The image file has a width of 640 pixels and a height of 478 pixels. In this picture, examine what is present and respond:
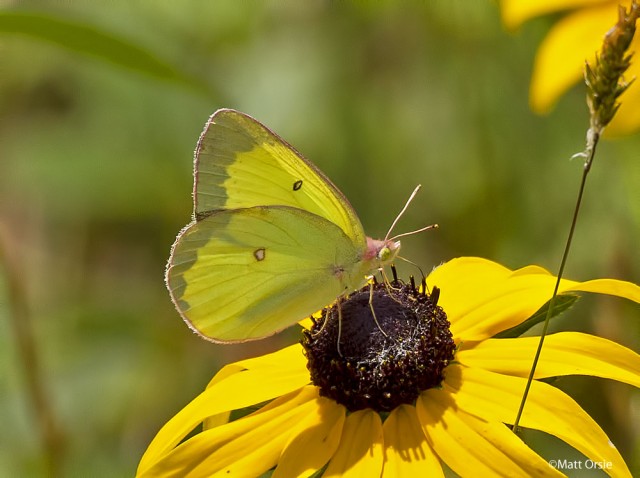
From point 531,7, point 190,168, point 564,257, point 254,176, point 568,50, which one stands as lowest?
point 564,257

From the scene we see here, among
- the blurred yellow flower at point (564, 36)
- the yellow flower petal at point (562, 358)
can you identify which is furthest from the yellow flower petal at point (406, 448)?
the blurred yellow flower at point (564, 36)

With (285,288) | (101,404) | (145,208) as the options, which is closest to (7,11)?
(285,288)

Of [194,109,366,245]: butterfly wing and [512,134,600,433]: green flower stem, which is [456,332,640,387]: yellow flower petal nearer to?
[512,134,600,433]: green flower stem

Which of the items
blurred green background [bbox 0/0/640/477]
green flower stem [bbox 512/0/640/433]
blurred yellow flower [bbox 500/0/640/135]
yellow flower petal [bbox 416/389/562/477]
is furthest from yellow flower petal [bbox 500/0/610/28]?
yellow flower petal [bbox 416/389/562/477]

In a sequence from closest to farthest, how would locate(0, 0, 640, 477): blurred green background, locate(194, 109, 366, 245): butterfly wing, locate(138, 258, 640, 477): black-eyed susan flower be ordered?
locate(138, 258, 640, 477): black-eyed susan flower, locate(194, 109, 366, 245): butterfly wing, locate(0, 0, 640, 477): blurred green background

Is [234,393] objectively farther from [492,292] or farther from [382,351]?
[492,292]

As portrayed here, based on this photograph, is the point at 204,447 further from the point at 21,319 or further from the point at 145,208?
the point at 145,208

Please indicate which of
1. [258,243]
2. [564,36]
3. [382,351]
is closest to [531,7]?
[564,36]
